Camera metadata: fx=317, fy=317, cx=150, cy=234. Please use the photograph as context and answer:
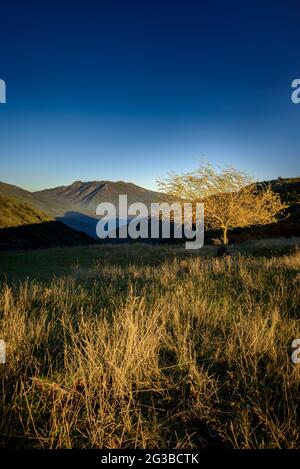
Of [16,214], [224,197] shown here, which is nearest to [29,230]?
[16,214]

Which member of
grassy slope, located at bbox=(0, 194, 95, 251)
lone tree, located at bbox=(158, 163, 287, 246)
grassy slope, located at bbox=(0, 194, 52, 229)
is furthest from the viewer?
grassy slope, located at bbox=(0, 194, 52, 229)

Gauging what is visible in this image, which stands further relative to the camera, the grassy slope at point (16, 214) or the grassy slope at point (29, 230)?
the grassy slope at point (16, 214)

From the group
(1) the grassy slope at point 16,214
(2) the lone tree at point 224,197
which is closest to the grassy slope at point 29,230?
(1) the grassy slope at point 16,214

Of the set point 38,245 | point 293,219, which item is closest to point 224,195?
point 293,219

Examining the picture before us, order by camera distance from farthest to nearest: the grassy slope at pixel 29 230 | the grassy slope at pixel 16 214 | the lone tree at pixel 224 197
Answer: the grassy slope at pixel 16 214, the grassy slope at pixel 29 230, the lone tree at pixel 224 197

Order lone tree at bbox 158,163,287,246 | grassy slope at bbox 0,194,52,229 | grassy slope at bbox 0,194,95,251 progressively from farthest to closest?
1. grassy slope at bbox 0,194,52,229
2. grassy slope at bbox 0,194,95,251
3. lone tree at bbox 158,163,287,246

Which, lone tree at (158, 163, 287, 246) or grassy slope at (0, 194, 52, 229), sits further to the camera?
grassy slope at (0, 194, 52, 229)

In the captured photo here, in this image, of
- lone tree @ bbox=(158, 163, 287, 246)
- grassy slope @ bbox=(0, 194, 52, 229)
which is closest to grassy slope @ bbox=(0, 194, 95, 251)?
grassy slope @ bbox=(0, 194, 52, 229)

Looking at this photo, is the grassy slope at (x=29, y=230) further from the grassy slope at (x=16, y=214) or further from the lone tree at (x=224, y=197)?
the lone tree at (x=224, y=197)

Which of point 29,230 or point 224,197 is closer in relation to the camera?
point 224,197

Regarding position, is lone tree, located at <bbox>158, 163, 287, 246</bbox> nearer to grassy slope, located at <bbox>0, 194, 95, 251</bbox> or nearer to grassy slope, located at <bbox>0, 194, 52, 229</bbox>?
grassy slope, located at <bbox>0, 194, 95, 251</bbox>

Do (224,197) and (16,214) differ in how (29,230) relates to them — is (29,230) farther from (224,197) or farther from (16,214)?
(224,197)
